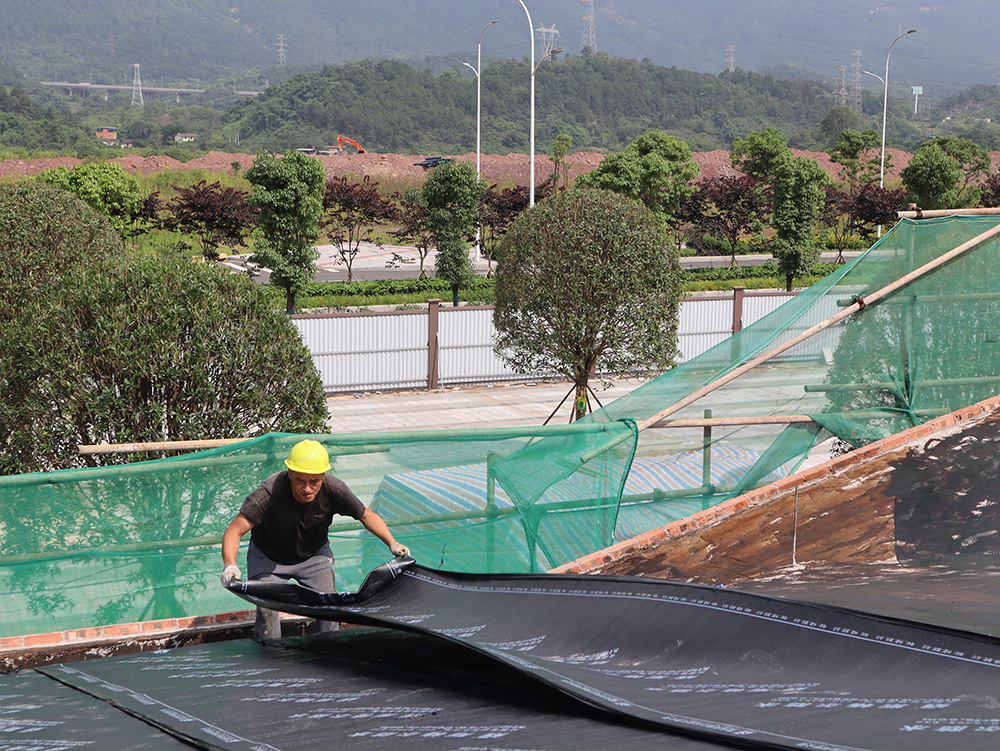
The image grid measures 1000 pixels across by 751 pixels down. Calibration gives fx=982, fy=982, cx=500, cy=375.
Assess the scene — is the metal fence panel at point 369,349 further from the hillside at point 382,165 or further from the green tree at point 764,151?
the hillside at point 382,165

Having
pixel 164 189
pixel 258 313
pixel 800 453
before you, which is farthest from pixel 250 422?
pixel 164 189

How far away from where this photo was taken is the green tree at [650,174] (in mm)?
28547

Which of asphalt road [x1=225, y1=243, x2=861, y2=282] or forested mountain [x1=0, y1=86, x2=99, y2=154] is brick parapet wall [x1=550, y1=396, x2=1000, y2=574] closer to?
asphalt road [x1=225, y1=243, x2=861, y2=282]

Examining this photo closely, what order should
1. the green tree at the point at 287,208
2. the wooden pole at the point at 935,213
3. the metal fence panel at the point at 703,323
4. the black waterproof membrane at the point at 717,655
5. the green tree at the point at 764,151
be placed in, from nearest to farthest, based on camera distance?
the black waterproof membrane at the point at 717,655, the wooden pole at the point at 935,213, the metal fence panel at the point at 703,323, the green tree at the point at 287,208, the green tree at the point at 764,151

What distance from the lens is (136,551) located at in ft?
18.5

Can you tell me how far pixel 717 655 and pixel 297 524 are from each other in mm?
2325

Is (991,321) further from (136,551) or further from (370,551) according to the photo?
(136,551)

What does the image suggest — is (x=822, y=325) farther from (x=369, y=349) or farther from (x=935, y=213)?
(x=369, y=349)

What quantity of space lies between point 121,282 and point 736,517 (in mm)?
4785

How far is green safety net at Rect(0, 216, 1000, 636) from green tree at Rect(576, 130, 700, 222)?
14.3 metres

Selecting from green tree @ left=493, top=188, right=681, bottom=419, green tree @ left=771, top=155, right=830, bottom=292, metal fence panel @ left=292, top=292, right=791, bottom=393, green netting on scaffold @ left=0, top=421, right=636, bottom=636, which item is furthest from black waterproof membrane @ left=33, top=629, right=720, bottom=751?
green tree @ left=771, top=155, right=830, bottom=292

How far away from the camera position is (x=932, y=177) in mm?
37281

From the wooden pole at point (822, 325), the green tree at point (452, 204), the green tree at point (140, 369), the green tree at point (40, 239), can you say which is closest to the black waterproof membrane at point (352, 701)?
the green tree at point (140, 369)

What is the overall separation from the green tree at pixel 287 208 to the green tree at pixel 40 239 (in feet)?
35.0
